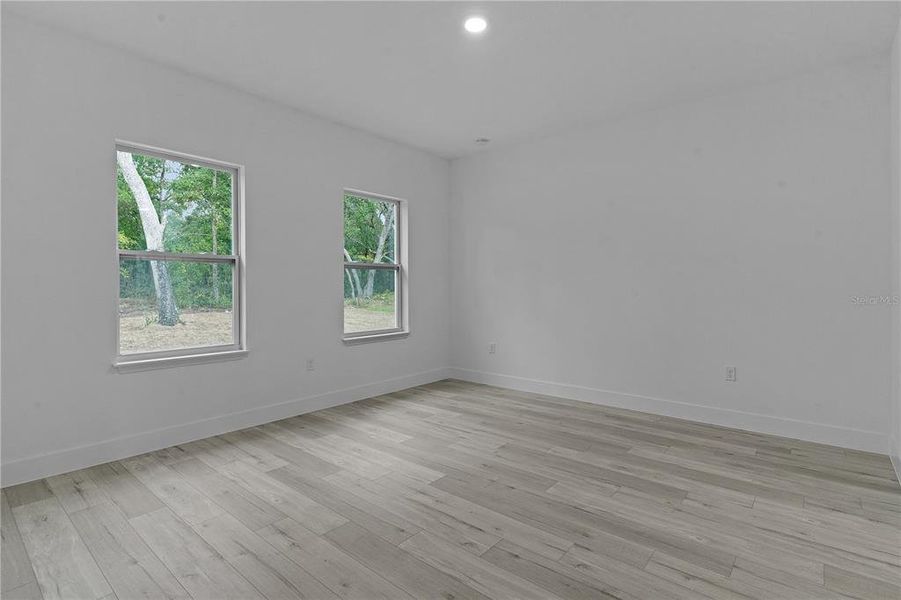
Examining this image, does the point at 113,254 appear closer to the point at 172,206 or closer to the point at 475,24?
the point at 172,206

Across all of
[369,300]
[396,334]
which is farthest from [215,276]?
[396,334]

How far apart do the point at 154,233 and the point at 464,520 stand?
9.66ft

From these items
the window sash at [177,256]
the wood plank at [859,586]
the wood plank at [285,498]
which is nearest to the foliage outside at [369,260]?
the window sash at [177,256]

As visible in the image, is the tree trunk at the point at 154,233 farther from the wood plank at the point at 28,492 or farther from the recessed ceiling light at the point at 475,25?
the recessed ceiling light at the point at 475,25

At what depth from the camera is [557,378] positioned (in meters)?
4.87

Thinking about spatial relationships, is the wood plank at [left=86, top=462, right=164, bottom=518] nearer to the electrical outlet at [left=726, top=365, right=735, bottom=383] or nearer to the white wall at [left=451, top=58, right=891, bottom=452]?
the white wall at [left=451, top=58, right=891, bottom=452]

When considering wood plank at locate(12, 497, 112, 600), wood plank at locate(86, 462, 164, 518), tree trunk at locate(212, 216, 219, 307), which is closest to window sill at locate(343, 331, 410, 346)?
tree trunk at locate(212, 216, 219, 307)

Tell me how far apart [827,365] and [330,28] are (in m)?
4.19

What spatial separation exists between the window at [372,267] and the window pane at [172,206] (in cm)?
126

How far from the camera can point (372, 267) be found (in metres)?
4.96

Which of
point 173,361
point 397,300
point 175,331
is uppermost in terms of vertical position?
point 397,300

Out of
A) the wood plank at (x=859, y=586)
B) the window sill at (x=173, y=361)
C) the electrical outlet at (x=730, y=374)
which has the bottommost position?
the wood plank at (x=859, y=586)

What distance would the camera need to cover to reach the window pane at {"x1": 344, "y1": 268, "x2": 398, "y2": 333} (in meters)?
4.75

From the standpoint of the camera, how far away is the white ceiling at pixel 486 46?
2.66 meters
